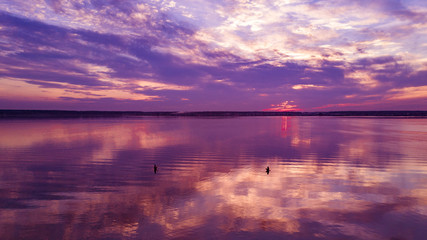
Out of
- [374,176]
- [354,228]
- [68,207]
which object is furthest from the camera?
[374,176]

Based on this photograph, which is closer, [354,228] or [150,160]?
[354,228]

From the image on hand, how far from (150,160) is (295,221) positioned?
12.8 m

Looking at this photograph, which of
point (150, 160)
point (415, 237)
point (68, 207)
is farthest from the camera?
point (150, 160)

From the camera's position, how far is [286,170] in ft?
53.7

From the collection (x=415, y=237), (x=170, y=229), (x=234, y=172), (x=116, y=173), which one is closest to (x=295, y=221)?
(x=415, y=237)

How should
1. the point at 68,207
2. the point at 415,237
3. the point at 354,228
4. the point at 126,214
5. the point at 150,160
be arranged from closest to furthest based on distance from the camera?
the point at 415,237, the point at 354,228, the point at 126,214, the point at 68,207, the point at 150,160

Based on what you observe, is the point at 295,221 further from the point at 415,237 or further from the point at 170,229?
the point at 170,229

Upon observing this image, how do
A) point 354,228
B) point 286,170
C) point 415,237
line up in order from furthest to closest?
point 286,170 → point 354,228 → point 415,237

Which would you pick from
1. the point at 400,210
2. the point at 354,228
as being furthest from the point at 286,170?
the point at 354,228

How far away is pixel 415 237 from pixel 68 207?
11.3 metres

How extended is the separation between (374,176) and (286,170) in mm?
4746

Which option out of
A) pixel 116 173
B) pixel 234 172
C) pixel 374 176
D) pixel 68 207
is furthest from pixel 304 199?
pixel 116 173

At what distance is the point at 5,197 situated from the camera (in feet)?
35.3

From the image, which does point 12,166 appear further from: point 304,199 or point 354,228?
point 354,228
